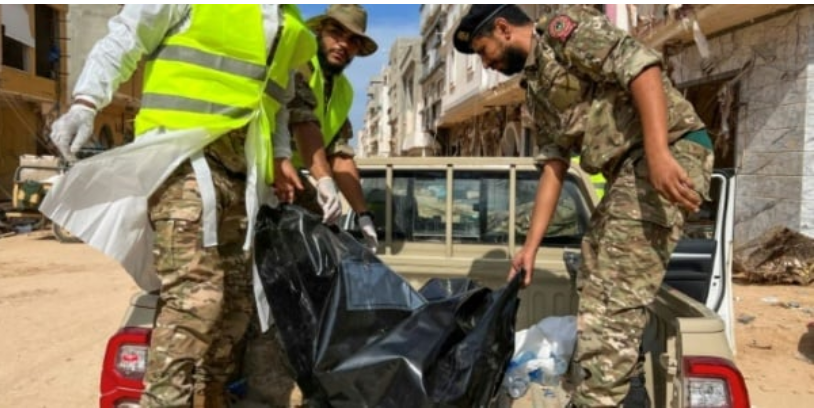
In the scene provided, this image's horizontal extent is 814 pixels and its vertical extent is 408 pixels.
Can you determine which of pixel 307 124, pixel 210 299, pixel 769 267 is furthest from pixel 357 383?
pixel 769 267

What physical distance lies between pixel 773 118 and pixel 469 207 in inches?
238

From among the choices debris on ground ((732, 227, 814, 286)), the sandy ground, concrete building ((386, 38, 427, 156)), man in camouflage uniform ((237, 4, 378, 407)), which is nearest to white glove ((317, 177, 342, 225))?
man in camouflage uniform ((237, 4, 378, 407))

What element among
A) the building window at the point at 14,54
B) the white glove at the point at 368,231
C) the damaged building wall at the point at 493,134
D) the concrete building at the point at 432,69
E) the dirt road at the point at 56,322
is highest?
the concrete building at the point at 432,69

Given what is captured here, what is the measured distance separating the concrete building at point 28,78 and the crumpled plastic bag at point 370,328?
1650 centimetres

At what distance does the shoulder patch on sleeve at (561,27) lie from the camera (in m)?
2.08

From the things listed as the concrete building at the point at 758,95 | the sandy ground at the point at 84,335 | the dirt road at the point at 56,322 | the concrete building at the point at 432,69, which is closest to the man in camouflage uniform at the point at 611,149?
the sandy ground at the point at 84,335

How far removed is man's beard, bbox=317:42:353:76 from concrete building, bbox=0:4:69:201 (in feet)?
50.2

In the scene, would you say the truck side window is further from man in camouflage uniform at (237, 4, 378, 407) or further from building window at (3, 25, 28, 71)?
building window at (3, 25, 28, 71)

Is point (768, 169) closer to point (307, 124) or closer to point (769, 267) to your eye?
point (769, 267)

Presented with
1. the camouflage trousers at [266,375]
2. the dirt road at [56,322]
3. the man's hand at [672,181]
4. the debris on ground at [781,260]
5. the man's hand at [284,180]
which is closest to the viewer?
the man's hand at [672,181]

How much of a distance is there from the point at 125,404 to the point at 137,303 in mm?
289

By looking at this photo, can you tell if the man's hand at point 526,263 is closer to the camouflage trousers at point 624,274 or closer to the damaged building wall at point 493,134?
the camouflage trousers at point 624,274

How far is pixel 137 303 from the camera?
2064 millimetres

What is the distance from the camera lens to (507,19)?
2252mm
